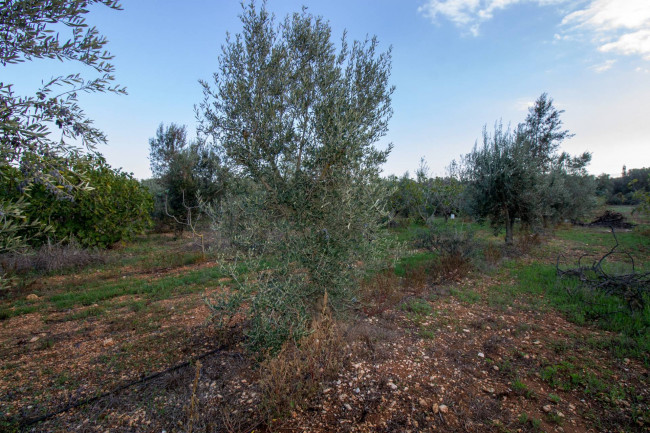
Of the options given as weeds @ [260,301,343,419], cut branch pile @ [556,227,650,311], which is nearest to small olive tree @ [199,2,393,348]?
weeds @ [260,301,343,419]

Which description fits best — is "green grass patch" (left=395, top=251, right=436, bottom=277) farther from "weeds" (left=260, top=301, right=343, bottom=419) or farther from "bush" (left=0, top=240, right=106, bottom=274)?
"bush" (left=0, top=240, right=106, bottom=274)

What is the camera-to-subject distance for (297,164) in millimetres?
4410

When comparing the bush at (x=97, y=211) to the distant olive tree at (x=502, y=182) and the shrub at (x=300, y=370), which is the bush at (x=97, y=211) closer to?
the shrub at (x=300, y=370)

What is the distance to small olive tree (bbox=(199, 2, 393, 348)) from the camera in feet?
13.6

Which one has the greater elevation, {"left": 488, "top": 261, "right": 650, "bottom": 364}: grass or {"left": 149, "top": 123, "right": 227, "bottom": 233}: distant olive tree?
{"left": 149, "top": 123, "right": 227, "bottom": 233}: distant olive tree

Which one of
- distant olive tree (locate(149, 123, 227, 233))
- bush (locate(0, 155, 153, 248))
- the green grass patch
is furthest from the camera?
distant olive tree (locate(149, 123, 227, 233))

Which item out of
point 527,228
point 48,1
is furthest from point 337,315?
point 527,228

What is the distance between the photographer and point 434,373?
3.90m

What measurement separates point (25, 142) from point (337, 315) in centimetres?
393

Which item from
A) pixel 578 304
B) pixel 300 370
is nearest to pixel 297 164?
pixel 300 370

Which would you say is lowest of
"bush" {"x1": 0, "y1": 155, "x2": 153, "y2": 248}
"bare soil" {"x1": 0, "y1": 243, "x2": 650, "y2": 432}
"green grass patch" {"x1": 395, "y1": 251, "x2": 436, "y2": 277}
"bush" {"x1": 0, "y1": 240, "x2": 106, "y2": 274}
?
"bare soil" {"x1": 0, "y1": 243, "x2": 650, "y2": 432}

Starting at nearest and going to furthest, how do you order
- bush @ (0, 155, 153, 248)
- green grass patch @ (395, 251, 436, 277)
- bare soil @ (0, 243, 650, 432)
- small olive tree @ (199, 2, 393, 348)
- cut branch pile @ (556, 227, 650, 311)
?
bare soil @ (0, 243, 650, 432) < small olive tree @ (199, 2, 393, 348) < cut branch pile @ (556, 227, 650, 311) < green grass patch @ (395, 251, 436, 277) < bush @ (0, 155, 153, 248)

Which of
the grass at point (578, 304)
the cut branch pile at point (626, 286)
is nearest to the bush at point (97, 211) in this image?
the grass at point (578, 304)

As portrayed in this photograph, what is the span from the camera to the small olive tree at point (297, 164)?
413 cm
